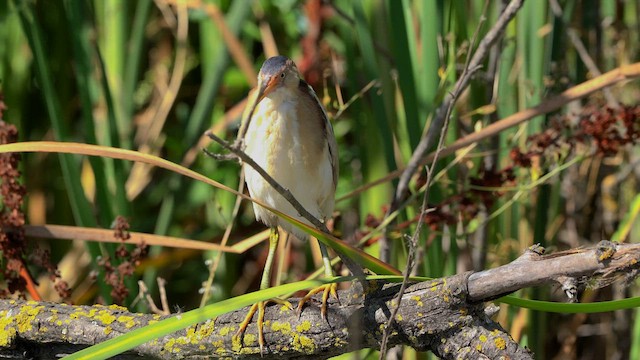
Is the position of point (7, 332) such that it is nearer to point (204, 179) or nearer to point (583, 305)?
point (204, 179)

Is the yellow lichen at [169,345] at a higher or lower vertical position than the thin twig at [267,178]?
lower

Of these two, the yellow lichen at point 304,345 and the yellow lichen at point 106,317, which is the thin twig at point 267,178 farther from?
the yellow lichen at point 106,317

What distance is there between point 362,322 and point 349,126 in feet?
4.89

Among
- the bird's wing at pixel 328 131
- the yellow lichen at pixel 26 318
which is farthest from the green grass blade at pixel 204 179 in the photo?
the bird's wing at pixel 328 131

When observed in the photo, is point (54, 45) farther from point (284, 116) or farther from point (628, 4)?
point (628, 4)

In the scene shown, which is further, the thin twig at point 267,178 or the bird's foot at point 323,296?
the bird's foot at point 323,296

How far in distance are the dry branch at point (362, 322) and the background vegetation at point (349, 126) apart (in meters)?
0.12

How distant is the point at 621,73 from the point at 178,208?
139 cm

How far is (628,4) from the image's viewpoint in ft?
7.95

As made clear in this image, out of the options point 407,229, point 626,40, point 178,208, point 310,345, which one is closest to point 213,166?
point 178,208

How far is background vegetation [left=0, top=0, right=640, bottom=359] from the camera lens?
Result: 1797 millimetres

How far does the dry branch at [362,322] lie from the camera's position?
1.04 meters

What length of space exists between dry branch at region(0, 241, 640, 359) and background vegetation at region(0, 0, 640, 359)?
0.12 meters

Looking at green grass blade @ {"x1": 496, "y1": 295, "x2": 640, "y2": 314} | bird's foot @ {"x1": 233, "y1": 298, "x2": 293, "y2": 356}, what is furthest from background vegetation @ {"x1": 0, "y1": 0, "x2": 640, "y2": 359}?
bird's foot @ {"x1": 233, "y1": 298, "x2": 293, "y2": 356}
